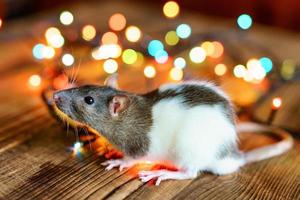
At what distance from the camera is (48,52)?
238 centimetres

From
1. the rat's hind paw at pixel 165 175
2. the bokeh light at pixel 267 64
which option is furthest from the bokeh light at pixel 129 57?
the rat's hind paw at pixel 165 175

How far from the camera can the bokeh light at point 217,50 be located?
262 cm

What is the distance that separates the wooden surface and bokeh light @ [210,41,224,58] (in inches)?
32.9

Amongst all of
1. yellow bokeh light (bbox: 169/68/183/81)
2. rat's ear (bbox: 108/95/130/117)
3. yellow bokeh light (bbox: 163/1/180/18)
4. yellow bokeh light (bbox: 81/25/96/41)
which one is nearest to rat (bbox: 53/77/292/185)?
rat's ear (bbox: 108/95/130/117)

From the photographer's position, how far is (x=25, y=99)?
2129 mm

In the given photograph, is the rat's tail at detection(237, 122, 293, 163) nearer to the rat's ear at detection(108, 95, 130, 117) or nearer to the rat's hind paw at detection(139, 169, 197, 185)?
the rat's hind paw at detection(139, 169, 197, 185)

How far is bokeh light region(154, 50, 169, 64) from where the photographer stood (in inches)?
96.8

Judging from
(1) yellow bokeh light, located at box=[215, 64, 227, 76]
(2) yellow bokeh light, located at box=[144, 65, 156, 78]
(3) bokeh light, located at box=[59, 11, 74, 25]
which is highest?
(3) bokeh light, located at box=[59, 11, 74, 25]

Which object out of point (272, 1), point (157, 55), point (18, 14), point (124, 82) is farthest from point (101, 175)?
point (18, 14)

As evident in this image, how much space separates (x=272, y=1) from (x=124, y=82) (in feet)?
4.78

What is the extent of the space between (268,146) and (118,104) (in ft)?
2.03

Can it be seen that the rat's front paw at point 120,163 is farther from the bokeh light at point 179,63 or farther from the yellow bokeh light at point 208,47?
the yellow bokeh light at point 208,47

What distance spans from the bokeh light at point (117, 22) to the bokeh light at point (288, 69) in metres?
1.06

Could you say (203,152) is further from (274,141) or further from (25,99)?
(25,99)
